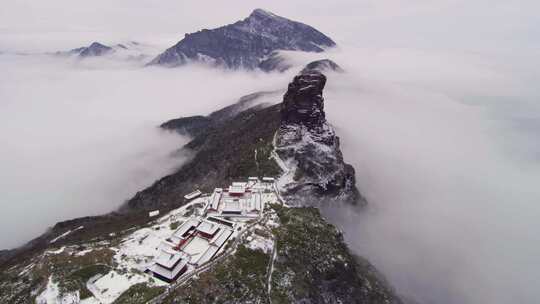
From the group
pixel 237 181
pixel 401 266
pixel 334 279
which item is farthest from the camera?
pixel 401 266

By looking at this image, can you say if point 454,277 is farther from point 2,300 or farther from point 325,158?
point 2,300

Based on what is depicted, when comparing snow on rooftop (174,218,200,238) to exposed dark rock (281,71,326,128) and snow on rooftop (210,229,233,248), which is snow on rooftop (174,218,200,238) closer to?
snow on rooftop (210,229,233,248)

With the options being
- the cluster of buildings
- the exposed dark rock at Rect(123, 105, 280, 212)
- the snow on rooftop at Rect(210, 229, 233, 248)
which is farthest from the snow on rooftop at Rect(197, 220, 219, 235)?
the exposed dark rock at Rect(123, 105, 280, 212)

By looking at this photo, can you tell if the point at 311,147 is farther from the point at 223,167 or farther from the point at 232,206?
the point at 232,206

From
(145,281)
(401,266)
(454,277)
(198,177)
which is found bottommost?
(454,277)

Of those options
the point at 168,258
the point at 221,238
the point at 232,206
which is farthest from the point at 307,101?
the point at 168,258

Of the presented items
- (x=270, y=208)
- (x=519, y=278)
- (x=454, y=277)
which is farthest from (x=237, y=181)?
(x=519, y=278)

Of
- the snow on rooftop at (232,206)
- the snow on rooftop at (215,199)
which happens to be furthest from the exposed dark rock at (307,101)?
the snow on rooftop at (232,206)
